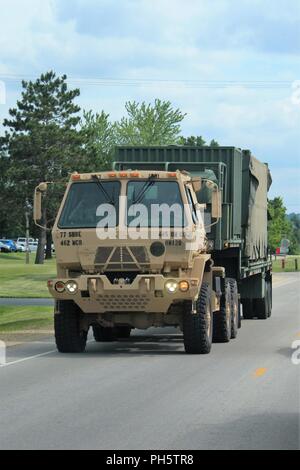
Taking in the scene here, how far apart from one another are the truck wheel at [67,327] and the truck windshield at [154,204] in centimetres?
183

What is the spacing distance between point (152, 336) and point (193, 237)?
4.91 metres

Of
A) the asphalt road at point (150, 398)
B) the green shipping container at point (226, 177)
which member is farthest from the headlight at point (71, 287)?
the green shipping container at point (226, 177)

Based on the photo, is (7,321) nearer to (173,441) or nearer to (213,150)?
(213,150)

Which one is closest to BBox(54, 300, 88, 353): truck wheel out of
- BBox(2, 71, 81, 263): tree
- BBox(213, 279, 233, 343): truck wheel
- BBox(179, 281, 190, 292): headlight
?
BBox(179, 281, 190, 292): headlight

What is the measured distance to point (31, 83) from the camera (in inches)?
3369

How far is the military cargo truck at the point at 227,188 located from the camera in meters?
19.0

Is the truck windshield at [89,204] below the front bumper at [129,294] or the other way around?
the other way around

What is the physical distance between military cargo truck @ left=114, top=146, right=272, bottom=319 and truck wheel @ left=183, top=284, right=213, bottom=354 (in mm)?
1414

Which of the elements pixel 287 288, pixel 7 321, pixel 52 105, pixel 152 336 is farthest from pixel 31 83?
pixel 152 336

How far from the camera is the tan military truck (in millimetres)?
16016

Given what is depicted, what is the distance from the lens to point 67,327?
16766 mm

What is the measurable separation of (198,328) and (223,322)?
251 centimetres

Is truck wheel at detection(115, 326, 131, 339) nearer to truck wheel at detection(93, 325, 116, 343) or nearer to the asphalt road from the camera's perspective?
truck wheel at detection(93, 325, 116, 343)

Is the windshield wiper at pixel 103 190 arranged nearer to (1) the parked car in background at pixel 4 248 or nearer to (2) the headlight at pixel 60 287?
(2) the headlight at pixel 60 287
